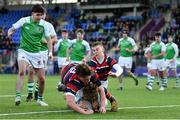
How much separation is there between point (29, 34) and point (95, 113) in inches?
133

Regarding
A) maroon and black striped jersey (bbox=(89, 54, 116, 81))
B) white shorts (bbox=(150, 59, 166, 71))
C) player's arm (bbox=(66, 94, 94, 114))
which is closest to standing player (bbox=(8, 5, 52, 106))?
maroon and black striped jersey (bbox=(89, 54, 116, 81))

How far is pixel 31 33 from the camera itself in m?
14.4

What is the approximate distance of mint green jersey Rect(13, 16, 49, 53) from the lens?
47.0 ft

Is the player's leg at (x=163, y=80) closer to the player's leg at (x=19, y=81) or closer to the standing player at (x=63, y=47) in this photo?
the standing player at (x=63, y=47)

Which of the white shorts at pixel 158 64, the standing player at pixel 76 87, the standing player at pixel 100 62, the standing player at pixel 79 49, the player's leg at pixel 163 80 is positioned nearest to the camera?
the standing player at pixel 76 87

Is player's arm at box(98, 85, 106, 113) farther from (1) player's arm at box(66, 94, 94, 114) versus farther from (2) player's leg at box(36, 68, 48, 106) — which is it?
(2) player's leg at box(36, 68, 48, 106)

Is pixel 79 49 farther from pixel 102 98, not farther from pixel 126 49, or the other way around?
pixel 102 98

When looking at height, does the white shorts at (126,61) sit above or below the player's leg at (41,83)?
below

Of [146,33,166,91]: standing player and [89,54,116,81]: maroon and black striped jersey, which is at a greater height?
[89,54,116,81]: maroon and black striped jersey

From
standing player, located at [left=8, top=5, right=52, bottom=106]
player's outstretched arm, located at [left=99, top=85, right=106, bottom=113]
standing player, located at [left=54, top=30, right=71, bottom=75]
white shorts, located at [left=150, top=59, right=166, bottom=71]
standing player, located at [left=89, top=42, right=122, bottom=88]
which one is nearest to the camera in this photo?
player's outstretched arm, located at [left=99, top=85, right=106, bottom=113]

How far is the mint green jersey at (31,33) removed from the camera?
Result: 1431 centimetres

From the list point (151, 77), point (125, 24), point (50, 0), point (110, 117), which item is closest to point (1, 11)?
point (50, 0)

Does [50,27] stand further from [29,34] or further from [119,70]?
[119,70]

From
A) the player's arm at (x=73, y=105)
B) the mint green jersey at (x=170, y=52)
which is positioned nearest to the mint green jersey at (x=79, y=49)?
the mint green jersey at (x=170, y=52)
